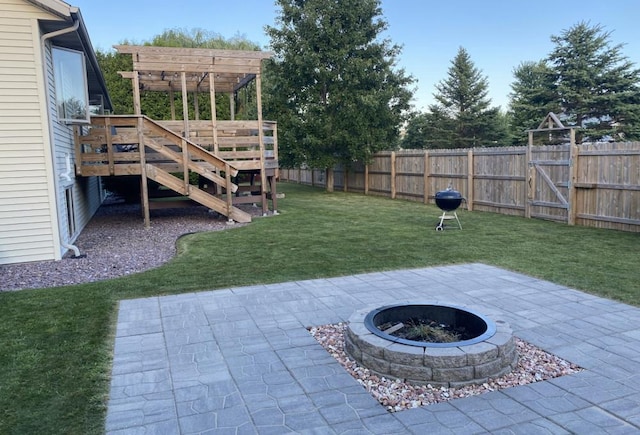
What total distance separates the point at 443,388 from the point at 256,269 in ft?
12.3

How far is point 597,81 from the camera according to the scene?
20.8m

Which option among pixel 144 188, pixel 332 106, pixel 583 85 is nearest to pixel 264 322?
pixel 144 188

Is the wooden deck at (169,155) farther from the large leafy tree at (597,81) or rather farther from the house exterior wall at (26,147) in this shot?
the large leafy tree at (597,81)

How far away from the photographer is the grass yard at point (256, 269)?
121 inches

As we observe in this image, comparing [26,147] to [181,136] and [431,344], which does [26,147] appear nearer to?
[181,136]

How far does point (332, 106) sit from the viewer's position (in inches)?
688

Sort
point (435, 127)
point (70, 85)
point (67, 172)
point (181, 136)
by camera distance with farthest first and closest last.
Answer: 1. point (435, 127)
2. point (181, 136)
3. point (70, 85)
4. point (67, 172)

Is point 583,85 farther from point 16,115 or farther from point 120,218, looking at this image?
point 16,115

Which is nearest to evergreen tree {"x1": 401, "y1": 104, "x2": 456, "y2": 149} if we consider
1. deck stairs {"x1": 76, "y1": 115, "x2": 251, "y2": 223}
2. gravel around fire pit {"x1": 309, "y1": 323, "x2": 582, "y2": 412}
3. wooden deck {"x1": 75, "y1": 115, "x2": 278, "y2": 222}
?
wooden deck {"x1": 75, "y1": 115, "x2": 278, "y2": 222}

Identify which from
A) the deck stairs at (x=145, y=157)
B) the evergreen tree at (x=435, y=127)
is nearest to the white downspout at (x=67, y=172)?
the deck stairs at (x=145, y=157)

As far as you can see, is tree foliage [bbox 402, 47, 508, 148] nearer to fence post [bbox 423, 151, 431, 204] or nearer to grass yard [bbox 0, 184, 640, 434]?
fence post [bbox 423, 151, 431, 204]

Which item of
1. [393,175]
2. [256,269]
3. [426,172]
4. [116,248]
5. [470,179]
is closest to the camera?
[256,269]

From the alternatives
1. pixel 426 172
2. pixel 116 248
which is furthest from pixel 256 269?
pixel 426 172

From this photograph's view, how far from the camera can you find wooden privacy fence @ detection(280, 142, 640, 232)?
8930 mm
